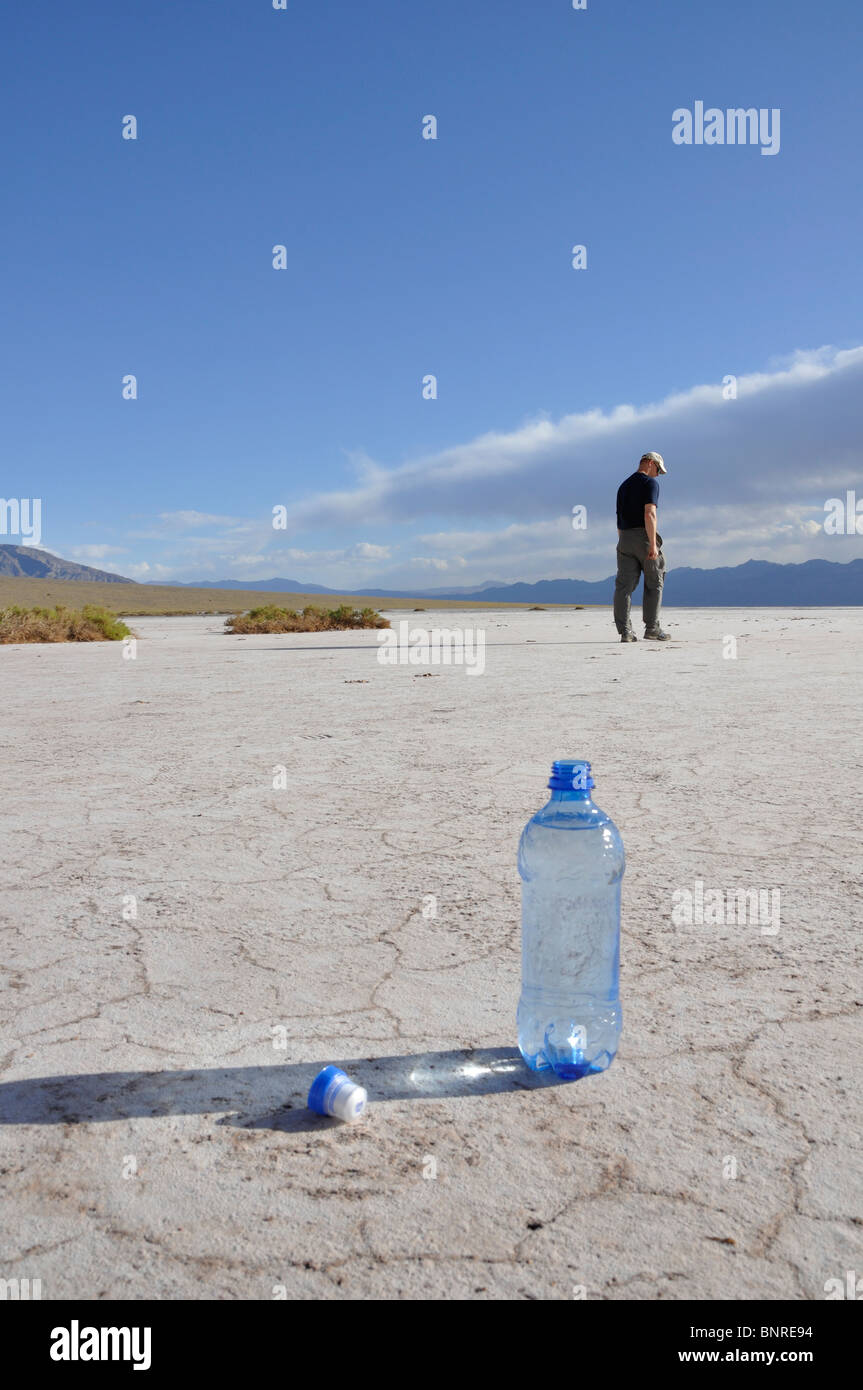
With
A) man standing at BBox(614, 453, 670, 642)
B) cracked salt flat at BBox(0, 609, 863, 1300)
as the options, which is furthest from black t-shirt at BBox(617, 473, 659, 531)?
cracked salt flat at BBox(0, 609, 863, 1300)

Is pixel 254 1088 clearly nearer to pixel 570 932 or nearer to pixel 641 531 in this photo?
pixel 570 932

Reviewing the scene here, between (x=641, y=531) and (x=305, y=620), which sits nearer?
(x=641, y=531)

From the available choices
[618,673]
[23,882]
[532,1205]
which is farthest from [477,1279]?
[618,673]

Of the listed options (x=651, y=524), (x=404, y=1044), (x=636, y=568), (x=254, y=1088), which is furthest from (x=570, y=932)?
(x=636, y=568)

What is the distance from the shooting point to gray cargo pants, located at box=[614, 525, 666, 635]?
12680 mm

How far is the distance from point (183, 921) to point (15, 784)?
7.66 feet

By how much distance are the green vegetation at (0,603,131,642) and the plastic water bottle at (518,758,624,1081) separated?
61.8ft

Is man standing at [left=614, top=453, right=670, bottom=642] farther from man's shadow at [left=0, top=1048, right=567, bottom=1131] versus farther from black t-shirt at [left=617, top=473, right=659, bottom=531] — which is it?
man's shadow at [left=0, top=1048, right=567, bottom=1131]

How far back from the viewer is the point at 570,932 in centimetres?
241

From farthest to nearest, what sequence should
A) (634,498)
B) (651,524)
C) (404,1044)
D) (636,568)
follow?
(636,568)
(634,498)
(651,524)
(404,1044)

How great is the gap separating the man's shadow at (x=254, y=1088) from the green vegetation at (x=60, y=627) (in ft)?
61.7

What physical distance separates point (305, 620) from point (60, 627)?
541 cm

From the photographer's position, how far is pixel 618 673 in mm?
9375
